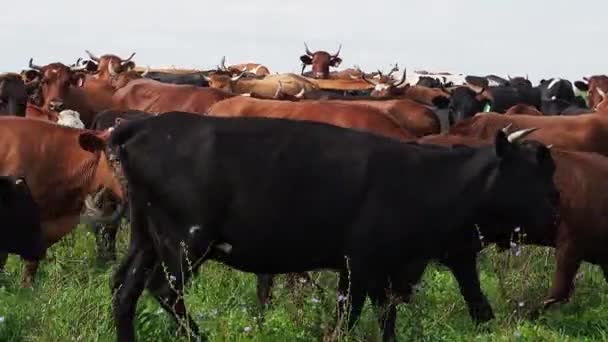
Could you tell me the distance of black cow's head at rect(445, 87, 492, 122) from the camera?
57.8ft

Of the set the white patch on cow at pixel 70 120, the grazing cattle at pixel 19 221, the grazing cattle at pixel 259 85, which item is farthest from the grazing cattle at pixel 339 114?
the grazing cattle at pixel 259 85

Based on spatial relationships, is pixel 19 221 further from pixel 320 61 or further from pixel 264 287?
pixel 320 61

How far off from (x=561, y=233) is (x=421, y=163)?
1.82 m

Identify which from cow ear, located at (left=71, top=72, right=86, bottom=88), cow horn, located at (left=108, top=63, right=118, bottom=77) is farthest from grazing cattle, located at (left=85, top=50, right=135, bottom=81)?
cow ear, located at (left=71, top=72, right=86, bottom=88)

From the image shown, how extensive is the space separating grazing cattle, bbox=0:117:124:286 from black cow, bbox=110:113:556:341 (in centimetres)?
221

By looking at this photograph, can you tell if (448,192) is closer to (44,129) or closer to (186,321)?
(186,321)

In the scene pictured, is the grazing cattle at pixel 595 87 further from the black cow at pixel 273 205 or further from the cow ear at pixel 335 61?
the black cow at pixel 273 205

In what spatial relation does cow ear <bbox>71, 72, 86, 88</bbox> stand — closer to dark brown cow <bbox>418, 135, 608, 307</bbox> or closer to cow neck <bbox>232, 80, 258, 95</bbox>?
cow neck <bbox>232, 80, 258, 95</bbox>

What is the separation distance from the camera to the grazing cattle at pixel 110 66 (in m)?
23.5

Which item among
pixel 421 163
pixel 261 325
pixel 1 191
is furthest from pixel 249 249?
pixel 1 191

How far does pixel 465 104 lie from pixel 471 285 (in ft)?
35.7

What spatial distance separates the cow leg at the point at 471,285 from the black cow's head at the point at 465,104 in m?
10.2

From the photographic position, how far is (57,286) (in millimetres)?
6555

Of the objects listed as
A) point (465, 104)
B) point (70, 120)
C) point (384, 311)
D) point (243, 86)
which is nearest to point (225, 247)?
point (384, 311)
